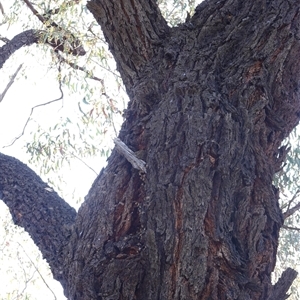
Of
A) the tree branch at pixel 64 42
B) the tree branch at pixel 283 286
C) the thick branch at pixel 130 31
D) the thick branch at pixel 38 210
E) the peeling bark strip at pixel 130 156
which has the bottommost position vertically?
the thick branch at pixel 38 210

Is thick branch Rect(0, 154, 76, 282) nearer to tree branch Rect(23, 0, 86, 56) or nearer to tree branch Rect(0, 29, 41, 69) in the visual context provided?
tree branch Rect(0, 29, 41, 69)

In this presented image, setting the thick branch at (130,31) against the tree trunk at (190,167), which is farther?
the thick branch at (130,31)

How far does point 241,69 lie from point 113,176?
49 cm

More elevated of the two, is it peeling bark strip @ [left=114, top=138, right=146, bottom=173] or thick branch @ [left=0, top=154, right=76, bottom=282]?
A: peeling bark strip @ [left=114, top=138, right=146, bottom=173]

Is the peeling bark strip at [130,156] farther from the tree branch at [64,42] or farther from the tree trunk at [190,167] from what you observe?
the tree branch at [64,42]

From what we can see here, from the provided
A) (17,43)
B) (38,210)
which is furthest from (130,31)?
(17,43)

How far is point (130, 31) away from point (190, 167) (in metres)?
0.67

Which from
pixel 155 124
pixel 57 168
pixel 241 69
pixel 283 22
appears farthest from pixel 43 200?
pixel 57 168

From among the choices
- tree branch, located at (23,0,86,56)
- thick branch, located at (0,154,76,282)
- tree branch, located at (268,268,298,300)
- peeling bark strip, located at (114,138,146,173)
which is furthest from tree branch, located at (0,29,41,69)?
tree branch, located at (268,268,298,300)

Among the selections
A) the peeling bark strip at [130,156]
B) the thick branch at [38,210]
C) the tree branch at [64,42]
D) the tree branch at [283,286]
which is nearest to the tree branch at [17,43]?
the tree branch at [64,42]

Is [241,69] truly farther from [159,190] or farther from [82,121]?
[82,121]

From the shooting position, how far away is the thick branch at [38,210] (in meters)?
1.74

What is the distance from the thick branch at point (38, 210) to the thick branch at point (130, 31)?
47 centimetres

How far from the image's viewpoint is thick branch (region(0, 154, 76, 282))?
1743 millimetres
